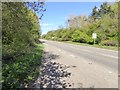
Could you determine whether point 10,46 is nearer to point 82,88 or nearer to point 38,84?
point 38,84

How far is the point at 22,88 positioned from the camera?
28.8 ft

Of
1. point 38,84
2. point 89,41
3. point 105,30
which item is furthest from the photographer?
point 89,41

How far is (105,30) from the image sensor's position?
187 ft

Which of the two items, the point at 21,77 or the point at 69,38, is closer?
the point at 21,77

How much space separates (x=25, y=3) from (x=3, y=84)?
15.0 ft

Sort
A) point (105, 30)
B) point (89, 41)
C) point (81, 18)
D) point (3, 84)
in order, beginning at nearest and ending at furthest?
point (3, 84), point (105, 30), point (89, 41), point (81, 18)

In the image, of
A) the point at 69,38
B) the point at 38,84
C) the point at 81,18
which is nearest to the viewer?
the point at 38,84

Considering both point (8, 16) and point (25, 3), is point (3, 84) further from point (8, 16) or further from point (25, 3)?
point (25, 3)

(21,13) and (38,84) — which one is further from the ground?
(21,13)

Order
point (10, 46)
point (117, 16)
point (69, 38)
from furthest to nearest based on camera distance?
point (69, 38) < point (117, 16) < point (10, 46)

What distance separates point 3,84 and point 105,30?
50.1m

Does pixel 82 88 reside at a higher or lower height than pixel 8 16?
lower

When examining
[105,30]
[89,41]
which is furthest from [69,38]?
[105,30]

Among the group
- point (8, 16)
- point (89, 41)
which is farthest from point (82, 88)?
point (89, 41)
